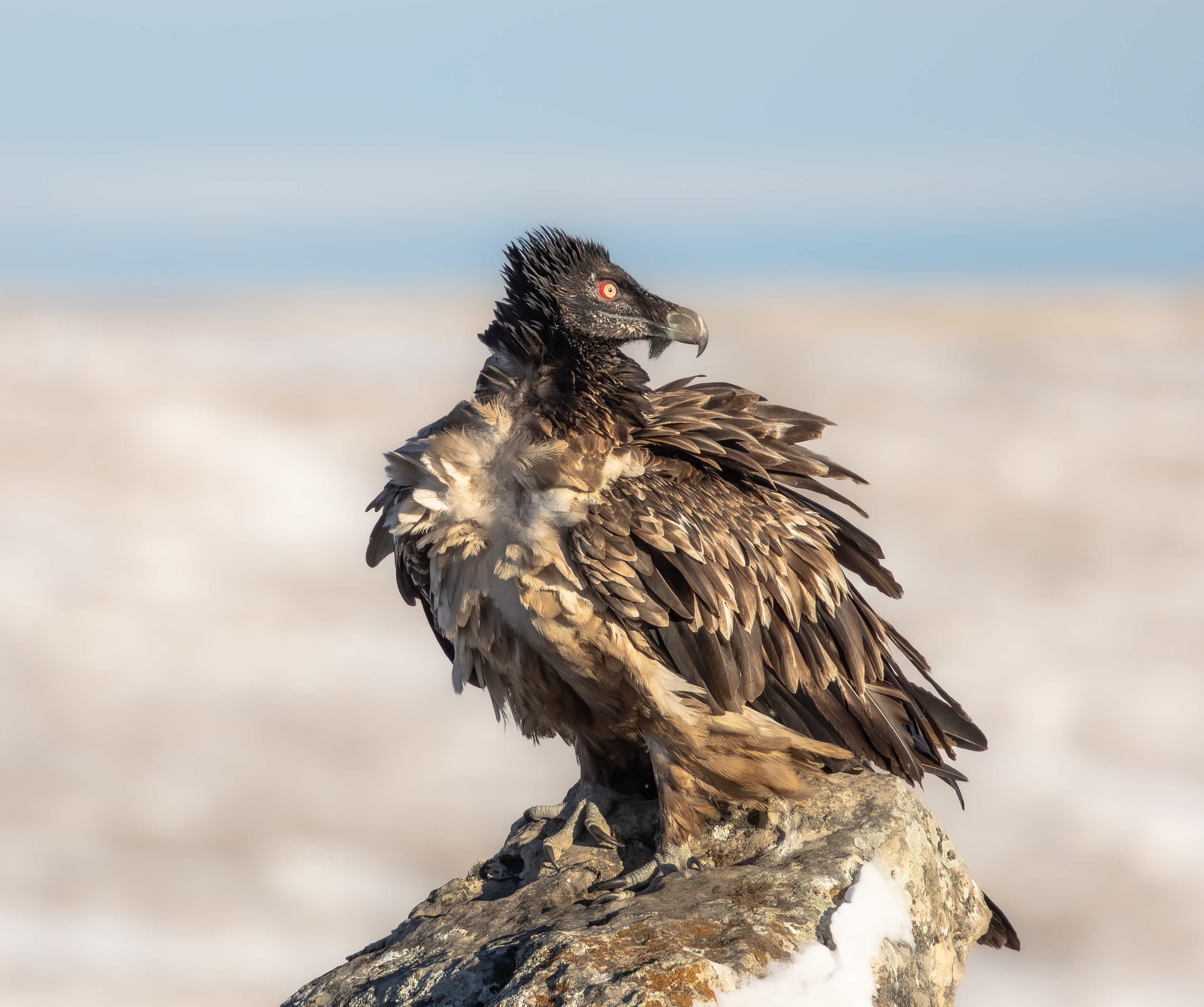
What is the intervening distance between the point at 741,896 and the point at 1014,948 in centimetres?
204

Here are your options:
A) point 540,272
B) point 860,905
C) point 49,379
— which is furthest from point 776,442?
point 49,379

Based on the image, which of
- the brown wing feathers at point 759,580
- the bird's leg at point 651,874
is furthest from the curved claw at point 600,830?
the brown wing feathers at point 759,580

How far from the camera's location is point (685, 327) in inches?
266

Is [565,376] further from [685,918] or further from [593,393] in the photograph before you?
[685,918]

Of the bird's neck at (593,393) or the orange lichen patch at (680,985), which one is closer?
the orange lichen patch at (680,985)

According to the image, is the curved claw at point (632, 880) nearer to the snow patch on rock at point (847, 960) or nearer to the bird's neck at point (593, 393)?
the snow patch on rock at point (847, 960)

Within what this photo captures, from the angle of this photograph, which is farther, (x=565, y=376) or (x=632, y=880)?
(x=565, y=376)

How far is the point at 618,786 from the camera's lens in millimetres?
7062

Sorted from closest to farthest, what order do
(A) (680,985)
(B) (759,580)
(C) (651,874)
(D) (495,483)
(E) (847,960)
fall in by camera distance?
(A) (680,985), (E) (847,960), (C) (651,874), (D) (495,483), (B) (759,580)

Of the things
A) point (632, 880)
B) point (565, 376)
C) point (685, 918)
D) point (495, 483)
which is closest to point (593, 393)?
point (565, 376)

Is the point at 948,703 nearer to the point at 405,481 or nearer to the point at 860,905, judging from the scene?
the point at 860,905

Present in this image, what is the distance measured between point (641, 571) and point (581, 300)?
53.8 inches

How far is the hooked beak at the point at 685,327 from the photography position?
6.73 metres

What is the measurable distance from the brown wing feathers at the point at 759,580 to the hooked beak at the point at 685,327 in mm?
276
